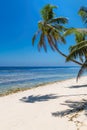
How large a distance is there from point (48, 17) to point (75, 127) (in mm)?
12601

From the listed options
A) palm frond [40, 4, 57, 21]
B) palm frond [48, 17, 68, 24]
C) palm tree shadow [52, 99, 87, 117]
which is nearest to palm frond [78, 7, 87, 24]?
palm tree shadow [52, 99, 87, 117]

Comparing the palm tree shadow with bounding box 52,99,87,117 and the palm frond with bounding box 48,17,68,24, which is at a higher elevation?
the palm frond with bounding box 48,17,68,24

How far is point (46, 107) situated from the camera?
1261cm

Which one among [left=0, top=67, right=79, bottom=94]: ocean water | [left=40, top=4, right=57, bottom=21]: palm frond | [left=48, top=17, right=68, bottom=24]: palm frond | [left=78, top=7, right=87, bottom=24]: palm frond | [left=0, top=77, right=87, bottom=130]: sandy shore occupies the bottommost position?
[left=0, top=67, right=79, bottom=94]: ocean water

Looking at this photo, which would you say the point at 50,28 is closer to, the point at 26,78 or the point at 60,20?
the point at 60,20

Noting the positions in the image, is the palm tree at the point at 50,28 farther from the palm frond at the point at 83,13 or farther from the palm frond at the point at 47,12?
the palm frond at the point at 83,13

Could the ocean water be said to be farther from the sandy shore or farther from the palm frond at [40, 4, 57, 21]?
the sandy shore

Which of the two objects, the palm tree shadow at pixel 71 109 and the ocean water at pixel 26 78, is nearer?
the palm tree shadow at pixel 71 109

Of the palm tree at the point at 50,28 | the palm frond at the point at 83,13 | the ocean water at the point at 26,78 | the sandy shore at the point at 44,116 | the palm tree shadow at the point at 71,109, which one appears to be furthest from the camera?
the ocean water at the point at 26,78

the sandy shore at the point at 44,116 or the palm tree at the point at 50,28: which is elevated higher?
the palm tree at the point at 50,28

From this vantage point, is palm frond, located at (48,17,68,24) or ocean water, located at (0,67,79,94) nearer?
palm frond, located at (48,17,68,24)

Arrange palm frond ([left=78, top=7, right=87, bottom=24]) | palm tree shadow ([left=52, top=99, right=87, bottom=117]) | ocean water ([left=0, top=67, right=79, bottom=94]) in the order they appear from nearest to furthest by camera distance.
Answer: palm tree shadow ([left=52, top=99, right=87, bottom=117]) → palm frond ([left=78, top=7, right=87, bottom=24]) → ocean water ([left=0, top=67, right=79, bottom=94])

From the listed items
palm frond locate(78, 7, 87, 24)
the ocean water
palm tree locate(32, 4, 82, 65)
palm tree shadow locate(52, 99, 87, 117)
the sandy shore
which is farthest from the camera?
the ocean water

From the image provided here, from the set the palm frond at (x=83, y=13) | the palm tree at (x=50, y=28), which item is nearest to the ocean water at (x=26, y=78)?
the palm tree at (x=50, y=28)
